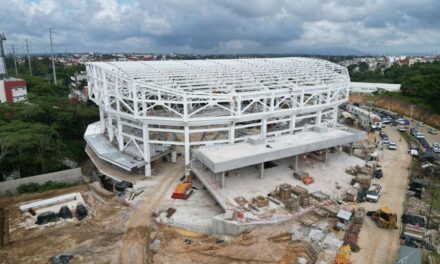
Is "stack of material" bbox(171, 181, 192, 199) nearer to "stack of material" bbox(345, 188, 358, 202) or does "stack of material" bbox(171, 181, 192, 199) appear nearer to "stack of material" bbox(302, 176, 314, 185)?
"stack of material" bbox(302, 176, 314, 185)

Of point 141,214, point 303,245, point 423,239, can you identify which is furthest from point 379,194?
point 141,214

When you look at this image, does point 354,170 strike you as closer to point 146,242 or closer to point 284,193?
point 284,193

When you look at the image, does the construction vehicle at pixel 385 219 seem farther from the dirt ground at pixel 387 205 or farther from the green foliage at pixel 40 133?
the green foliage at pixel 40 133

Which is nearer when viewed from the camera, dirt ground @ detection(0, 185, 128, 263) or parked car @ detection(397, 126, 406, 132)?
dirt ground @ detection(0, 185, 128, 263)

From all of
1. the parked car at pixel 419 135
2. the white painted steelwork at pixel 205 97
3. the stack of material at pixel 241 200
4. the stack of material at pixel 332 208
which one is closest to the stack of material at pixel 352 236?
the stack of material at pixel 332 208

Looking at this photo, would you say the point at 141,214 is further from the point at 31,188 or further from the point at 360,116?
the point at 360,116

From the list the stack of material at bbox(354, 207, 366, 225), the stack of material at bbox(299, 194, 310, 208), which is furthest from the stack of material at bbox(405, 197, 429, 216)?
the stack of material at bbox(299, 194, 310, 208)
